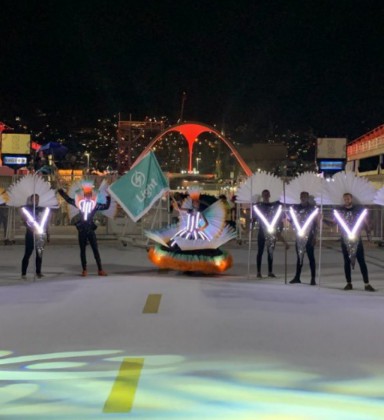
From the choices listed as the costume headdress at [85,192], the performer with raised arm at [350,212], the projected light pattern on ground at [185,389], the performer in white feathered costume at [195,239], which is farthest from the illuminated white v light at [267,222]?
the projected light pattern on ground at [185,389]

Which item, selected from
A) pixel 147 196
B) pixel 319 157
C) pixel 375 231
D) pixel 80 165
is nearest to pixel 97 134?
pixel 80 165

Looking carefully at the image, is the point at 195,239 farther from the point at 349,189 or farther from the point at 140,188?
the point at 140,188

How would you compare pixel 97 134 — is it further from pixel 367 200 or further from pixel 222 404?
pixel 222 404

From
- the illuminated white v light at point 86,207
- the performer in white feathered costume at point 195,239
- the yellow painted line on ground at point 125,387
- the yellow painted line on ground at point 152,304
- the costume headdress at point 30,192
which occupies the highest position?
the costume headdress at point 30,192

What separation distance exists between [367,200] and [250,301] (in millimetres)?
3667

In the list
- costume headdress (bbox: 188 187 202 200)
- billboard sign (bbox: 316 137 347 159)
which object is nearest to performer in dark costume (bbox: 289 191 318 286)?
costume headdress (bbox: 188 187 202 200)

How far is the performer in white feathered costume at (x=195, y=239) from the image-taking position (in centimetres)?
1388

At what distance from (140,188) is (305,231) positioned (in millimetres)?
5163

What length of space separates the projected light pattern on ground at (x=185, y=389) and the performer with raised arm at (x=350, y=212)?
5706 millimetres

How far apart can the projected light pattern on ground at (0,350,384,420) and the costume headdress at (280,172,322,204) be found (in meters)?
7.22

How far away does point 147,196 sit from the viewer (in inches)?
659

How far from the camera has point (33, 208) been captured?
13.5 metres

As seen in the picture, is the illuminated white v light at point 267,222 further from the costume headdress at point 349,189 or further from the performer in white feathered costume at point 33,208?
the performer in white feathered costume at point 33,208

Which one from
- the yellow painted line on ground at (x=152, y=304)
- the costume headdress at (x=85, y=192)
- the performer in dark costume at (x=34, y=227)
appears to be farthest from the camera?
the costume headdress at (x=85, y=192)
